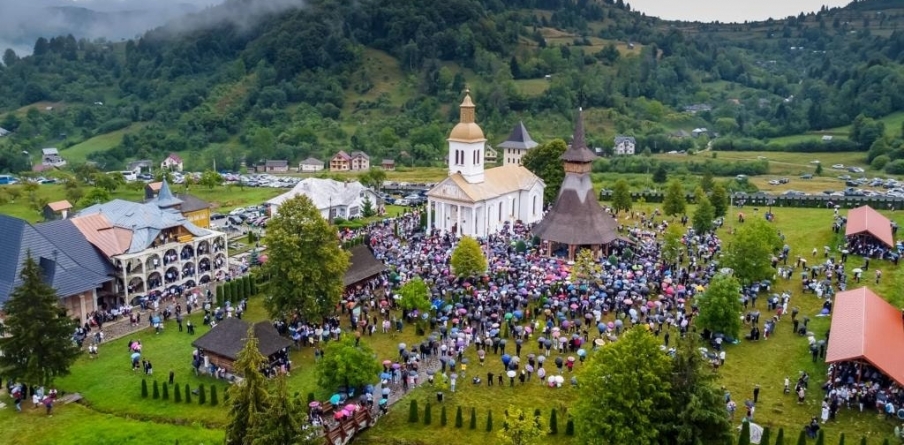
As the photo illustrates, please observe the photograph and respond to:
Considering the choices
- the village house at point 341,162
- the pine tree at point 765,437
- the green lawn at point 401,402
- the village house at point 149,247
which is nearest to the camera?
the pine tree at point 765,437

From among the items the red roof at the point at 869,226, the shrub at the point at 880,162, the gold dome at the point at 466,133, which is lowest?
the red roof at the point at 869,226

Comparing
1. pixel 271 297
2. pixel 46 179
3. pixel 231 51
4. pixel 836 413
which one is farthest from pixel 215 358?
pixel 231 51

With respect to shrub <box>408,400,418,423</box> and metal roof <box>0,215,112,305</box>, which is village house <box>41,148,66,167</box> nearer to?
metal roof <box>0,215,112,305</box>

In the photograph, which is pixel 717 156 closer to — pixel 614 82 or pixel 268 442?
pixel 614 82

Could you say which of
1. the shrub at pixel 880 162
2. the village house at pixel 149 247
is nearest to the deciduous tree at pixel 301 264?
the village house at pixel 149 247

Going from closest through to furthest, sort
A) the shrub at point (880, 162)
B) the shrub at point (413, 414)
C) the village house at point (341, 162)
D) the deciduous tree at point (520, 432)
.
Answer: the deciduous tree at point (520, 432) → the shrub at point (413, 414) → the shrub at point (880, 162) → the village house at point (341, 162)

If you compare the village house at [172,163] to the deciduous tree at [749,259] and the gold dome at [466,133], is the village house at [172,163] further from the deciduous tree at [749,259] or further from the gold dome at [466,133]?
the deciduous tree at [749,259]
